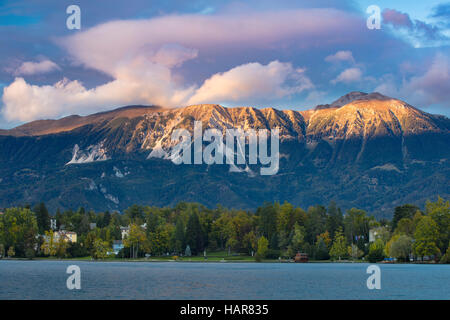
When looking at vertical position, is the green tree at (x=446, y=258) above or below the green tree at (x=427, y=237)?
below

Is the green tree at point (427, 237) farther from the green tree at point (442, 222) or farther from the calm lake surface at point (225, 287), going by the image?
the calm lake surface at point (225, 287)

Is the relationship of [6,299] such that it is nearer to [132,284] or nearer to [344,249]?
[132,284]

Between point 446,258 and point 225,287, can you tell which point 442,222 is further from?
point 225,287

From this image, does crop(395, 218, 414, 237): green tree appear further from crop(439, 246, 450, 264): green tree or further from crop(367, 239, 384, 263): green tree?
crop(439, 246, 450, 264): green tree

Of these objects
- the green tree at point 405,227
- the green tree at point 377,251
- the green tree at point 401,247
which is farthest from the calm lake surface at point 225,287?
the green tree at point 377,251

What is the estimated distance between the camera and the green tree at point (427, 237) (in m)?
167

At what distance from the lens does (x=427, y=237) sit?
16725 cm

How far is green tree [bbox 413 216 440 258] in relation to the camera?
547ft

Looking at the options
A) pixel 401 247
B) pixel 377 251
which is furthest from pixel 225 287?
pixel 377 251

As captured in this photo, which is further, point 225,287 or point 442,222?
point 442,222

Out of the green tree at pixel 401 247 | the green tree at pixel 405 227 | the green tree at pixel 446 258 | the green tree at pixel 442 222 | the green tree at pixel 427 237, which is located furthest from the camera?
the green tree at pixel 405 227

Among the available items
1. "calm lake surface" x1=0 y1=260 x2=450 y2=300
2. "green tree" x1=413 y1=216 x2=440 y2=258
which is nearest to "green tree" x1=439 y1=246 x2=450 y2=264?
"green tree" x1=413 y1=216 x2=440 y2=258

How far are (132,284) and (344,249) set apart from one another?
10743 centimetres
